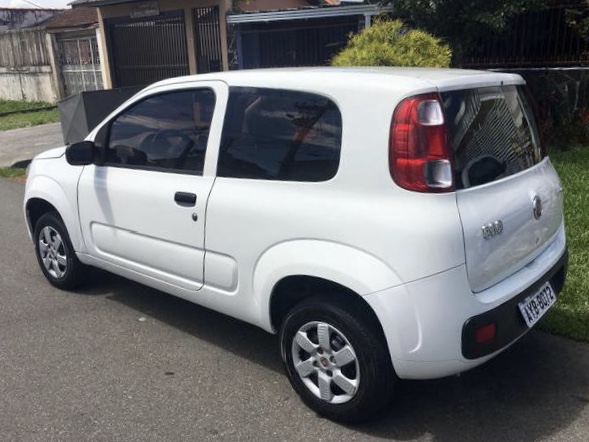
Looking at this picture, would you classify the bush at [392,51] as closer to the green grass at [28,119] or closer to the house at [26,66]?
the green grass at [28,119]

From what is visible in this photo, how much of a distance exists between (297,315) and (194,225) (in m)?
0.86

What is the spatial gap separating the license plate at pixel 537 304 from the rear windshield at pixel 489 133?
0.64 meters

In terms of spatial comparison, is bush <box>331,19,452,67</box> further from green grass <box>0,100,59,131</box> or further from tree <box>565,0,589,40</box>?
green grass <box>0,100,59,131</box>

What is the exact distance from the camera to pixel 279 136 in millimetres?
3195

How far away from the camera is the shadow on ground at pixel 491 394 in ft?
9.73

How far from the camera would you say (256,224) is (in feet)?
10.5

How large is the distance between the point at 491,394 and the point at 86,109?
25.8 ft

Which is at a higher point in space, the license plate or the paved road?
the license plate

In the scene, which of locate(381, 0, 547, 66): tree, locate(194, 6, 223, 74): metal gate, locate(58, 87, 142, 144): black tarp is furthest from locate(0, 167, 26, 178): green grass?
locate(381, 0, 547, 66): tree

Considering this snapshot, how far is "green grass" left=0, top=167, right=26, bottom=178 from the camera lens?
10305 mm

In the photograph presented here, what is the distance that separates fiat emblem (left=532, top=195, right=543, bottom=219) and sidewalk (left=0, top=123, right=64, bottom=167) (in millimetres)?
10091

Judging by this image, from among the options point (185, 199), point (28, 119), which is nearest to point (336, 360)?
point (185, 199)

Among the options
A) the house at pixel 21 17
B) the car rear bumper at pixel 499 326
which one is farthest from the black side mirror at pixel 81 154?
the house at pixel 21 17

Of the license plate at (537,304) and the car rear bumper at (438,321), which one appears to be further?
the license plate at (537,304)
